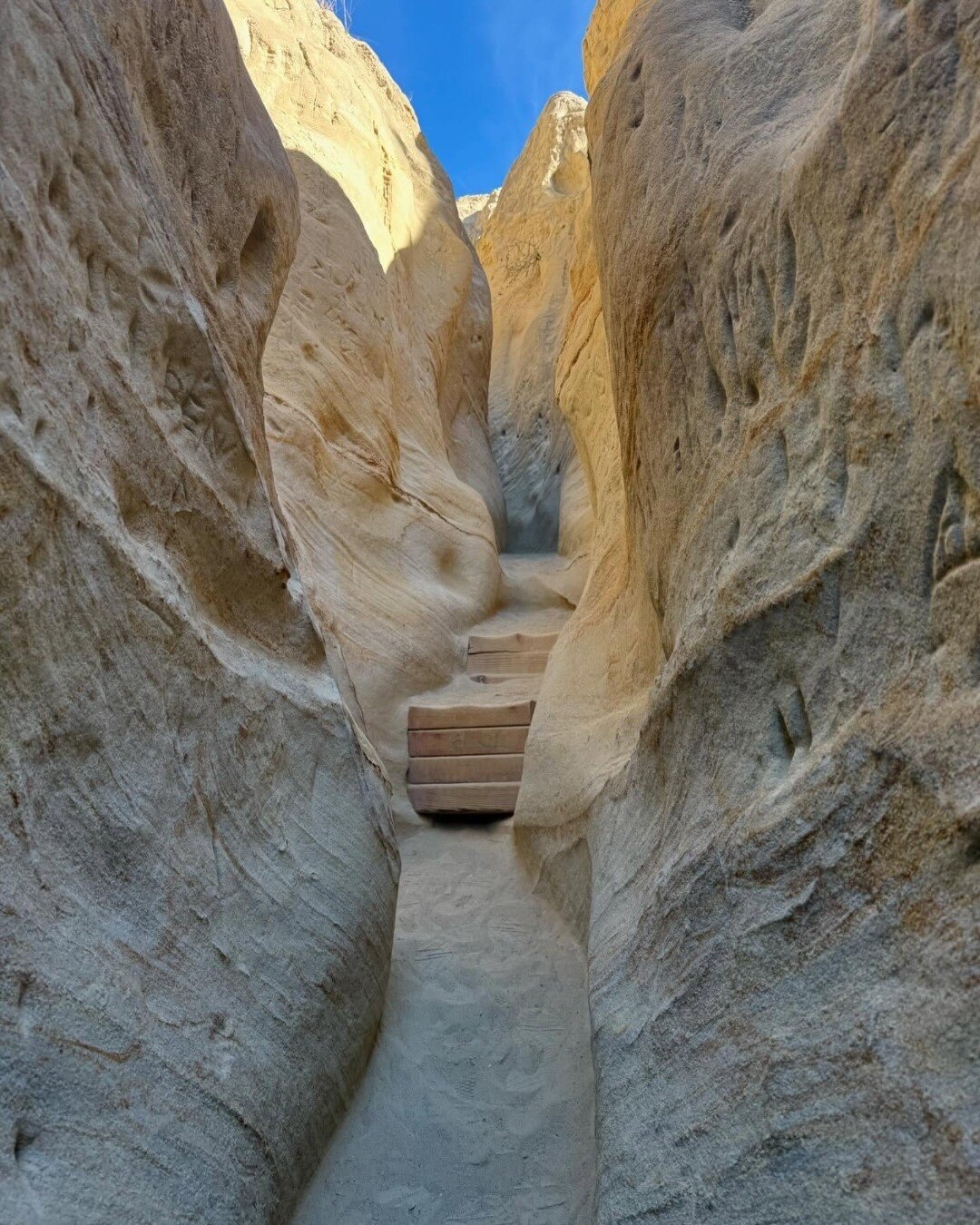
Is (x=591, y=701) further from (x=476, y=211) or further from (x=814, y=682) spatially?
(x=476, y=211)

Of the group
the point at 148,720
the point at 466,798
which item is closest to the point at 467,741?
the point at 466,798

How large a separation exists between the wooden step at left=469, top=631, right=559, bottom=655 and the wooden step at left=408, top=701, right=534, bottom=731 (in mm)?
1191

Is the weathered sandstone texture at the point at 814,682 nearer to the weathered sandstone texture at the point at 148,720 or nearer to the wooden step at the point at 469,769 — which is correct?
the weathered sandstone texture at the point at 148,720

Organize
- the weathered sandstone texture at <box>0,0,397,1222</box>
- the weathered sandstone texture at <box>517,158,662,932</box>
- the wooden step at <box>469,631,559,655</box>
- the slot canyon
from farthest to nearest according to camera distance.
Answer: the wooden step at <box>469,631,559,655</box> → the weathered sandstone texture at <box>517,158,662,932</box> → the weathered sandstone texture at <box>0,0,397,1222</box> → the slot canyon

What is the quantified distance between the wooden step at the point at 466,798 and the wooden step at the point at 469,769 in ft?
0.23

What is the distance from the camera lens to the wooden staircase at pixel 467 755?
543cm

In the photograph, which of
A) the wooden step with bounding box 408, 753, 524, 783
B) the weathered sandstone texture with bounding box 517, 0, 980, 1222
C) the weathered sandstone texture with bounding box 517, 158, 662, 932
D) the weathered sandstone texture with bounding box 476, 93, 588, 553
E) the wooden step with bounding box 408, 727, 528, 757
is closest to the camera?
the weathered sandstone texture with bounding box 517, 0, 980, 1222

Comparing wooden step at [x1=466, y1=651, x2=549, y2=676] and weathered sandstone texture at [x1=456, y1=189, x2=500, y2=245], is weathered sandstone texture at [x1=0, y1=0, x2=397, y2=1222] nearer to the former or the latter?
wooden step at [x1=466, y1=651, x2=549, y2=676]

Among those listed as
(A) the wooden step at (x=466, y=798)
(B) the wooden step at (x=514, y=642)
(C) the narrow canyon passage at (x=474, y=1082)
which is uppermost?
(B) the wooden step at (x=514, y=642)

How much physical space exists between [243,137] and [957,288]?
3.15m

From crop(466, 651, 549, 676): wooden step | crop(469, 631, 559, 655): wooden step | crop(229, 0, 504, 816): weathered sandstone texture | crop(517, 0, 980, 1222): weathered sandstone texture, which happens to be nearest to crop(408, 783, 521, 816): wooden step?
crop(229, 0, 504, 816): weathered sandstone texture

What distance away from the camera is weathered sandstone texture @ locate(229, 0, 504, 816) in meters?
6.55

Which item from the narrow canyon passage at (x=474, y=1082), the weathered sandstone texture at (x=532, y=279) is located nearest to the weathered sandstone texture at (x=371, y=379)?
the narrow canyon passage at (x=474, y=1082)

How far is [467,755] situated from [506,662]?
1.43m
